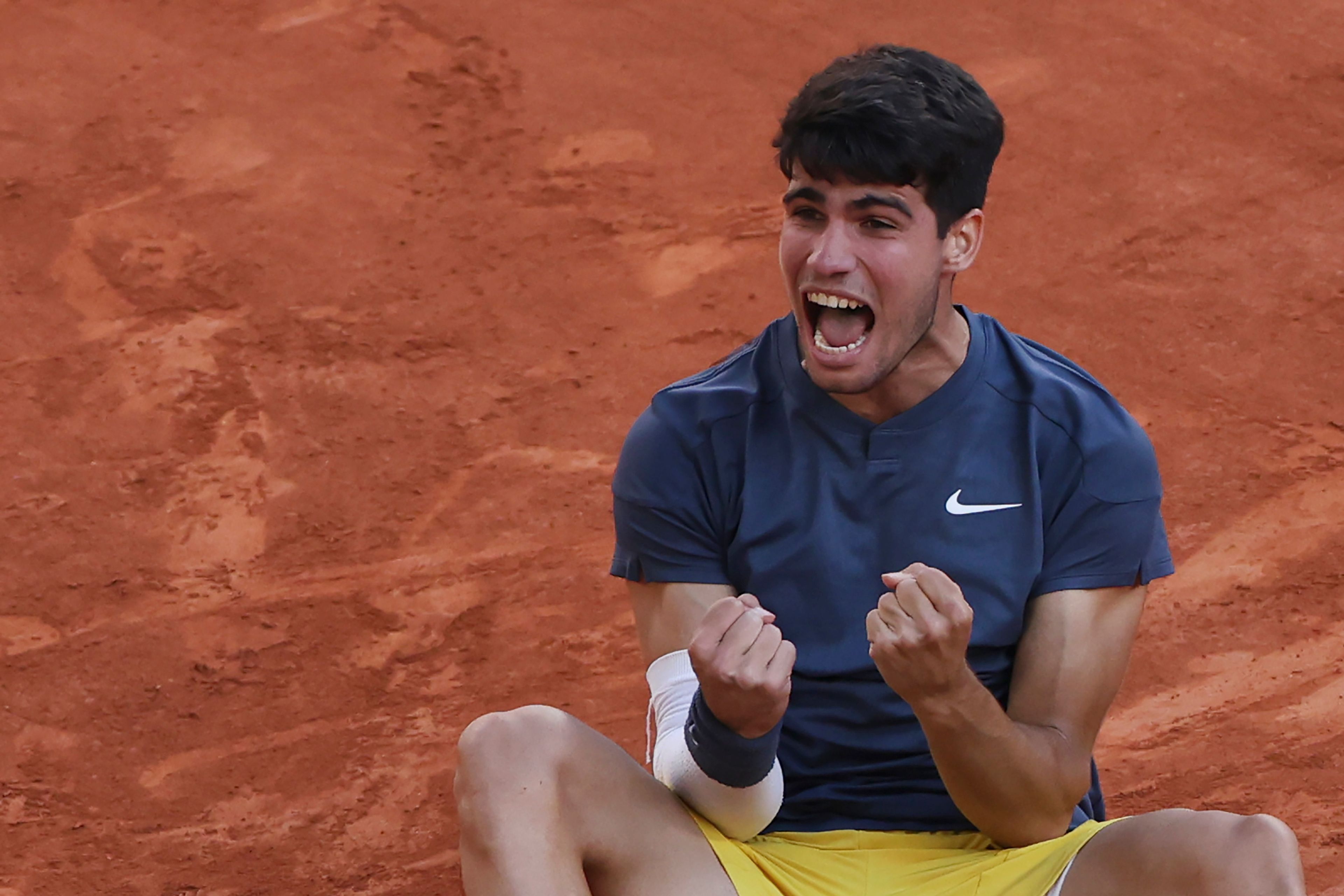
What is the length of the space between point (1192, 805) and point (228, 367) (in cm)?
353

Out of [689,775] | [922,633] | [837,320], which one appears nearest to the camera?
[922,633]

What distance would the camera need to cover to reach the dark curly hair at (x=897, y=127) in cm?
294

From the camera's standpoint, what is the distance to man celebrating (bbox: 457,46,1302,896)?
274 cm

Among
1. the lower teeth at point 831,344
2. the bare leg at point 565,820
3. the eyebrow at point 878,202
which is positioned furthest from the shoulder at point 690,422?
the bare leg at point 565,820

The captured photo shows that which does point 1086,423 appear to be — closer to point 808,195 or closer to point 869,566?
point 869,566

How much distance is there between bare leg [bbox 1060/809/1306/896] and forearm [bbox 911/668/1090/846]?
0.12 metres

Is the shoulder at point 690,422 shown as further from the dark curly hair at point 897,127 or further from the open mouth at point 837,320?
the dark curly hair at point 897,127

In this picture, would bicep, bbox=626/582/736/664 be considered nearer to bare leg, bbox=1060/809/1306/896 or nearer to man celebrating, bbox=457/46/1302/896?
man celebrating, bbox=457/46/1302/896

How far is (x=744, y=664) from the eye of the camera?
2.59m

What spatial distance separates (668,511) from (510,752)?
1.80 ft

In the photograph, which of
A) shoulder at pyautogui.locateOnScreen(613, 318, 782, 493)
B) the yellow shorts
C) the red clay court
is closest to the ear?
shoulder at pyautogui.locateOnScreen(613, 318, 782, 493)

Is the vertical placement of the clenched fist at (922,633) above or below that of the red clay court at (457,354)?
above

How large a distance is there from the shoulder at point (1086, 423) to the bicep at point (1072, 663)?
7.5 inches

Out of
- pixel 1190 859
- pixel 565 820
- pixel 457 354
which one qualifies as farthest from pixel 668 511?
pixel 457 354
